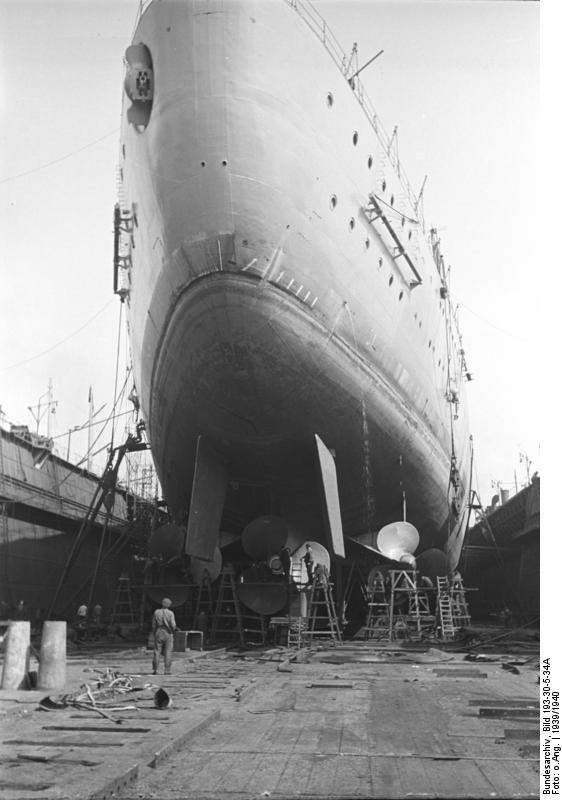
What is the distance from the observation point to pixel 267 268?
1041cm

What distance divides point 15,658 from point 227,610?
29.5 ft

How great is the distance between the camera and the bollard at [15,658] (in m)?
6.77

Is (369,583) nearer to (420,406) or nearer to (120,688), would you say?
(420,406)

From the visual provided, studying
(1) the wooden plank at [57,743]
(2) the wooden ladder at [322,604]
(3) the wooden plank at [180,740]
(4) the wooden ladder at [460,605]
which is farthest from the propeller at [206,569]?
(1) the wooden plank at [57,743]

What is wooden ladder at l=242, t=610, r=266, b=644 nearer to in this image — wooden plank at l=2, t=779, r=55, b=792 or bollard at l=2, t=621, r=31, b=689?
bollard at l=2, t=621, r=31, b=689

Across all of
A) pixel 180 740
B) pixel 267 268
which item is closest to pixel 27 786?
pixel 180 740

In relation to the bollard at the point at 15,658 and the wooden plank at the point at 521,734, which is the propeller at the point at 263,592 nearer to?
the bollard at the point at 15,658

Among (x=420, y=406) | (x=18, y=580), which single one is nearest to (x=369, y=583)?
(x=420, y=406)

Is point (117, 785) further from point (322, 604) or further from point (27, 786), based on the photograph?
point (322, 604)

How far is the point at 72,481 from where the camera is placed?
925 inches

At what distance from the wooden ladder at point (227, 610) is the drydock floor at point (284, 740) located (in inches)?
209

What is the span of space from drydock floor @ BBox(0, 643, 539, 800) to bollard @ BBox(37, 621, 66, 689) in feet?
0.91

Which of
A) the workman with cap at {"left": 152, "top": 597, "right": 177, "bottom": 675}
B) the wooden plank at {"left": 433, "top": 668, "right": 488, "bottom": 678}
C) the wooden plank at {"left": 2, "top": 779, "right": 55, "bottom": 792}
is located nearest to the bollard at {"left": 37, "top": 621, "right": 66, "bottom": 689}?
the workman with cap at {"left": 152, "top": 597, "right": 177, "bottom": 675}

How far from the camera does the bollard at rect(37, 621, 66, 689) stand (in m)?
6.84
